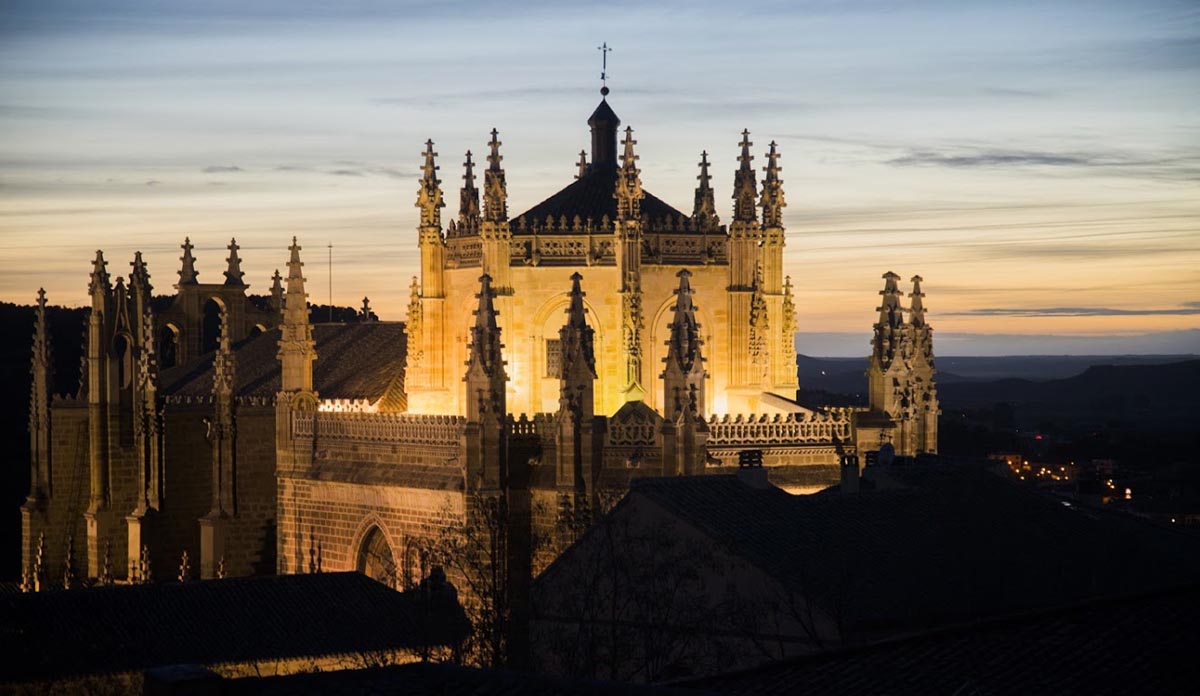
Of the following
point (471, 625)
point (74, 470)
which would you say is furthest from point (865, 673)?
point (74, 470)

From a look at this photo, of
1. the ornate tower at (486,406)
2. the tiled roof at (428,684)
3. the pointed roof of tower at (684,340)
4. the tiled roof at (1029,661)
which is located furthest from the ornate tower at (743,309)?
the tiled roof at (428,684)

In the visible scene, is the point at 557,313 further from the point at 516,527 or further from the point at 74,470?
the point at 74,470

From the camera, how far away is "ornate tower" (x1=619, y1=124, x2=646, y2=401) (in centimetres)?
5406

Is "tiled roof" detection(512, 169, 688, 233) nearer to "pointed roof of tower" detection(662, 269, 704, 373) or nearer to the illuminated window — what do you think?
the illuminated window

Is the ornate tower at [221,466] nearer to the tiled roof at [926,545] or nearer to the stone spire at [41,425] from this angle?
the stone spire at [41,425]

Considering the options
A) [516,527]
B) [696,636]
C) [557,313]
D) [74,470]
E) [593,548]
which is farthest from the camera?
[74,470]

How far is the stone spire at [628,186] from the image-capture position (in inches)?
2148

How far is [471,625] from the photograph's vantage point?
44.6 meters

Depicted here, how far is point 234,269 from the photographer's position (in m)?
73.8

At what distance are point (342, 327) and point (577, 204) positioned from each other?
42.7 feet

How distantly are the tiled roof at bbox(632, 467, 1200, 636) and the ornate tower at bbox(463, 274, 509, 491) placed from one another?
8.44m

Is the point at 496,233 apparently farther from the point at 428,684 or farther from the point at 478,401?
the point at 428,684

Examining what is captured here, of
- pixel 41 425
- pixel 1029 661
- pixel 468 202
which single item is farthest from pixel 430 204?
pixel 1029 661

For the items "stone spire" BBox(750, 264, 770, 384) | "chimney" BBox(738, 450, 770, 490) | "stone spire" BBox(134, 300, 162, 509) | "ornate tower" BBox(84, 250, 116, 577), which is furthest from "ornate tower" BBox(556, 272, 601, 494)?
"ornate tower" BBox(84, 250, 116, 577)
